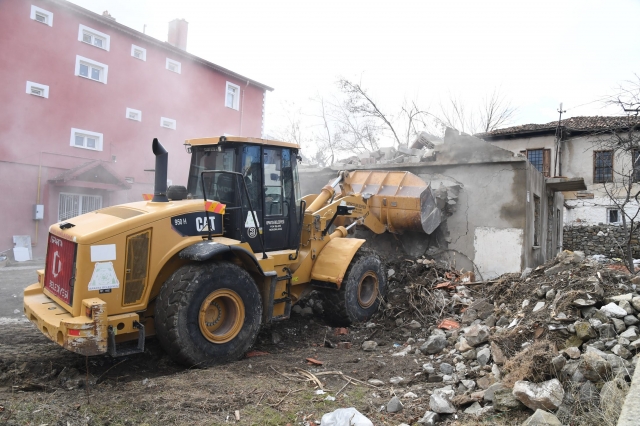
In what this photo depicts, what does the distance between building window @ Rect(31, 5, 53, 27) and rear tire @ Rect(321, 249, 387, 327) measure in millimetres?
13843

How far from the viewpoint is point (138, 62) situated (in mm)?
18547

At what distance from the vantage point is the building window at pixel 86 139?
16.2 metres

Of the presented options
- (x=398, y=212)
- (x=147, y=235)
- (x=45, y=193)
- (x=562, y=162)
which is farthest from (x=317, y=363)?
(x=562, y=162)

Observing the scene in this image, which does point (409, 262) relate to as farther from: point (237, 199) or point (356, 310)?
point (237, 199)

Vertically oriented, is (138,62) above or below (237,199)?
above

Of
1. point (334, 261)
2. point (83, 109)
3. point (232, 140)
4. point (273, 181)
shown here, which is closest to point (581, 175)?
point (334, 261)

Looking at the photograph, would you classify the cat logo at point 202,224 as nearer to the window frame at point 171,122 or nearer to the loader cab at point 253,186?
the loader cab at point 253,186

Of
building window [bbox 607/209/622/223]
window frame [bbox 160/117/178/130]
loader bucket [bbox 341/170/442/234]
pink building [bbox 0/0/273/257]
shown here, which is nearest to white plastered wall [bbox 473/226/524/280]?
loader bucket [bbox 341/170/442/234]

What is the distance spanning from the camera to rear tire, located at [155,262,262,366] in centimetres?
439

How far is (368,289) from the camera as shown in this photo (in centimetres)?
700

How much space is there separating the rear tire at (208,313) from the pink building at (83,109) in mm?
8197

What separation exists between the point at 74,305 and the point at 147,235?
2.82 ft

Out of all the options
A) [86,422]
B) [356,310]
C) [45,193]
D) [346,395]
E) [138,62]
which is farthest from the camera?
[138,62]

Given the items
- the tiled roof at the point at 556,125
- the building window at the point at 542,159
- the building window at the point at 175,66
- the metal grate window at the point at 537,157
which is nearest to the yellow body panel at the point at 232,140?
the building window at the point at 175,66
